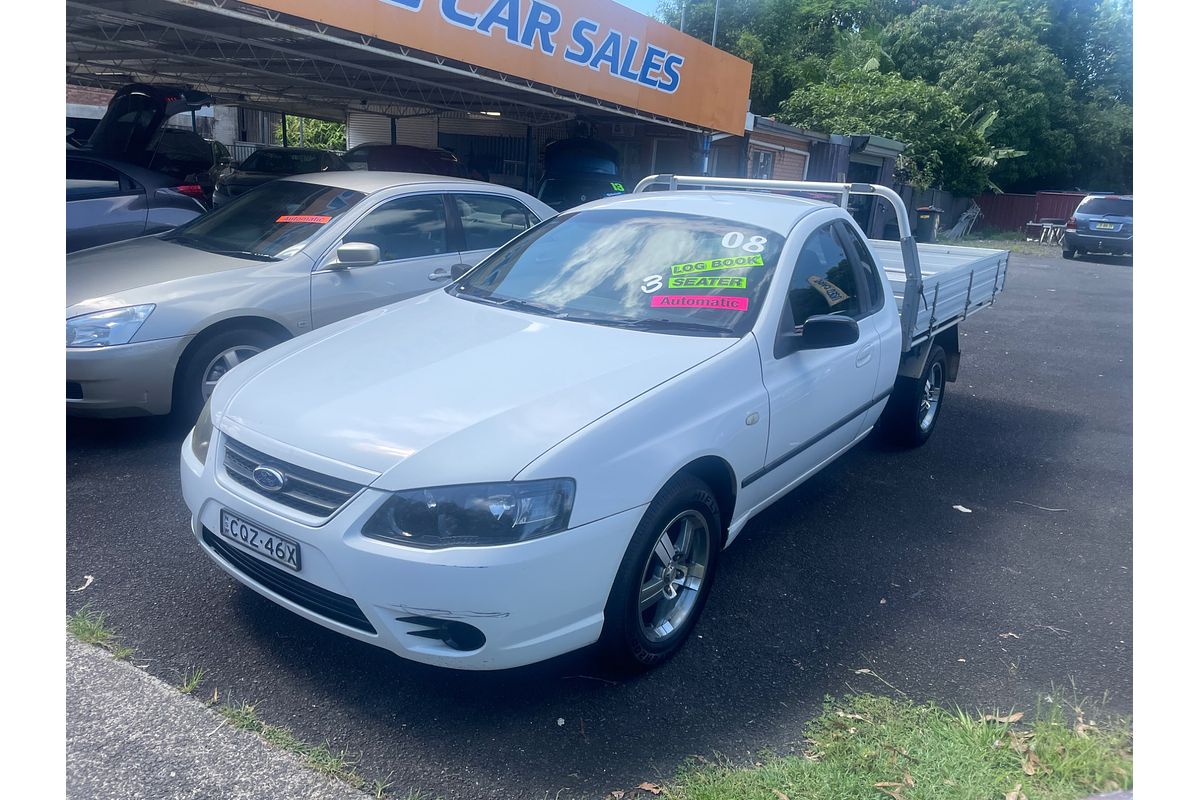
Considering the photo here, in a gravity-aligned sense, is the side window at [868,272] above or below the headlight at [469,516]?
above

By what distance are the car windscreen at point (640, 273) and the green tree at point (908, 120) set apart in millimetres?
24860

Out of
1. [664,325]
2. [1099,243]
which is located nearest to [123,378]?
[664,325]

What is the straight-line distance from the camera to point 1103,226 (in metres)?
22.1

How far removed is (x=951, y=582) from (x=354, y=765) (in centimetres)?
278

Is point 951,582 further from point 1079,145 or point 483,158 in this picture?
point 1079,145

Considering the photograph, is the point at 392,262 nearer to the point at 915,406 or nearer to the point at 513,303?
the point at 513,303

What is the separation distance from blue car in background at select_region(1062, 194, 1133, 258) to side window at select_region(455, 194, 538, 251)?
A: 20373 millimetres

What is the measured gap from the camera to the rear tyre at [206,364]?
4949 mm

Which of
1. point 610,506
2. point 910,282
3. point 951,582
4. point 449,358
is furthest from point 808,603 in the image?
point 910,282

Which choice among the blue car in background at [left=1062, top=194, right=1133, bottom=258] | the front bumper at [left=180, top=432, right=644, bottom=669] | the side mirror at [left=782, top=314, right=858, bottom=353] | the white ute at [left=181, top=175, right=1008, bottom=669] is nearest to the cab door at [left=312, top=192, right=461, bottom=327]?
the white ute at [left=181, top=175, right=1008, bottom=669]

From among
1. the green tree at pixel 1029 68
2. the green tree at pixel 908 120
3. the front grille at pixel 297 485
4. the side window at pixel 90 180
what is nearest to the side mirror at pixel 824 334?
the front grille at pixel 297 485

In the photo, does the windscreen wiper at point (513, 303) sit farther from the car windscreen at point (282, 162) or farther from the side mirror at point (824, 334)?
the car windscreen at point (282, 162)

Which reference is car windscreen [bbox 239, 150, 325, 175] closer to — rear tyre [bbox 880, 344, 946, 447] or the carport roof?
the carport roof

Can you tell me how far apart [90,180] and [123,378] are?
12.7 feet
